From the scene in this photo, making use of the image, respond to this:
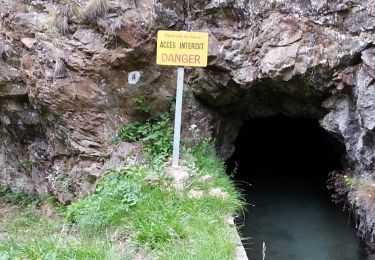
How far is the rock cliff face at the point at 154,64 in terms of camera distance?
5449 millimetres

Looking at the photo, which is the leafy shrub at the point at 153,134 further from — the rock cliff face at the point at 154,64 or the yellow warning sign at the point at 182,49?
the yellow warning sign at the point at 182,49

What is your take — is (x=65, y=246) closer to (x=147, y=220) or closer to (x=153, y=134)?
(x=147, y=220)

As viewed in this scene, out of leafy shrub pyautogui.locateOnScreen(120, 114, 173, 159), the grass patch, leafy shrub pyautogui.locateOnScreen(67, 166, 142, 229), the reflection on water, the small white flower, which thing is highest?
the small white flower

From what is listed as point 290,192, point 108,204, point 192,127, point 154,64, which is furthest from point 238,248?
point 290,192

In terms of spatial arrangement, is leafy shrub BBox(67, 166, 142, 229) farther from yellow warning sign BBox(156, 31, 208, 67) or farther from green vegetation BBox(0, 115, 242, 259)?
yellow warning sign BBox(156, 31, 208, 67)

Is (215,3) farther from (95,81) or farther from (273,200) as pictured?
(273,200)

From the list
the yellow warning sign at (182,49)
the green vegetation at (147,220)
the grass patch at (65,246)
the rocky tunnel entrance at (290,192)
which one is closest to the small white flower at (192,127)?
the green vegetation at (147,220)

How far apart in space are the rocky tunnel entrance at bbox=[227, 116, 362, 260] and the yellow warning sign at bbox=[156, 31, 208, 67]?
2.36m

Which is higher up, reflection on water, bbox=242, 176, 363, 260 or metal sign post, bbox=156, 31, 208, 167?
metal sign post, bbox=156, 31, 208, 167

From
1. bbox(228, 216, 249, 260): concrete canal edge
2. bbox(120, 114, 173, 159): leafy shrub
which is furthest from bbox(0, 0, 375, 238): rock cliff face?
bbox(228, 216, 249, 260): concrete canal edge

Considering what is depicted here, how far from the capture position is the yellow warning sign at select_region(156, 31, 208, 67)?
16.1 feet

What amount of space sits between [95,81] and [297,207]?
373 centimetres

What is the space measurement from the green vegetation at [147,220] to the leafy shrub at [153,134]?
13mm

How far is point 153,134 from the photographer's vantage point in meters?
5.68
